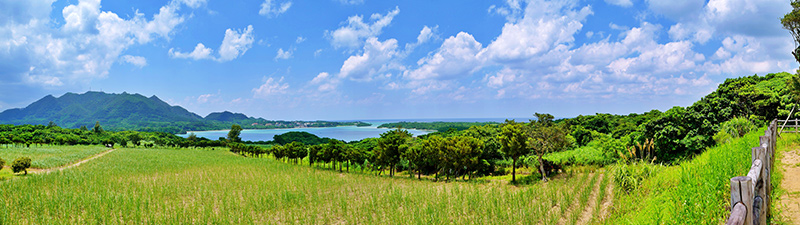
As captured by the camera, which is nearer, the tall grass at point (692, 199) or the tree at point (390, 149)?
the tall grass at point (692, 199)

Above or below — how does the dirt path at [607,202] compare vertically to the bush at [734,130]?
below

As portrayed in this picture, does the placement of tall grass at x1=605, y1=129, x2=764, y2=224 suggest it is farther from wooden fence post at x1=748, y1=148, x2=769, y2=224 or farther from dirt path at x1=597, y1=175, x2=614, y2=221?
wooden fence post at x1=748, y1=148, x2=769, y2=224

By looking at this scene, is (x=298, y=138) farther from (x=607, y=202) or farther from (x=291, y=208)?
(x=607, y=202)

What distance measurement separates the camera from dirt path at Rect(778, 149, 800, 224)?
5.50m

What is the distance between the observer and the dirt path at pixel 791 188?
18.1 feet

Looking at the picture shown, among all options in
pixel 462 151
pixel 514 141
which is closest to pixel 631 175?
pixel 514 141

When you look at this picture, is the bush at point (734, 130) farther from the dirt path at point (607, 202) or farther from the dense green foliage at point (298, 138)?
the dense green foliage at point (298, 138)

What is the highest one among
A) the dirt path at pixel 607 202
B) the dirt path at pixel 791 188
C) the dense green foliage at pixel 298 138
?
the dirt path at pixel 791 188

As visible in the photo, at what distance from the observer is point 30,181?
21672 mm

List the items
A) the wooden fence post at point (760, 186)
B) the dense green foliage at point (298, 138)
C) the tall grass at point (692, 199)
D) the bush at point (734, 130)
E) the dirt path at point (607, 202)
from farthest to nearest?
the dense green foliage at point (298, 138)
the bush at point (734, 130)
the dirt path at point (607, 202)
the tall grass at point (692, 199)
the wooden fence post at point (760, 186)

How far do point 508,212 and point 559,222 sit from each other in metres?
2.07

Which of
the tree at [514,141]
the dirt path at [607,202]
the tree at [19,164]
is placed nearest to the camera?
the dirt path at [607,202]

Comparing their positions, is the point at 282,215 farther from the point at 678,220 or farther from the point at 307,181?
the point at 678,220

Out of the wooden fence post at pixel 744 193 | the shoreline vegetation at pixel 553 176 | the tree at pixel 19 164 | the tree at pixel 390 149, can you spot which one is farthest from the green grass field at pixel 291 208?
the tree at pixel 390 149
